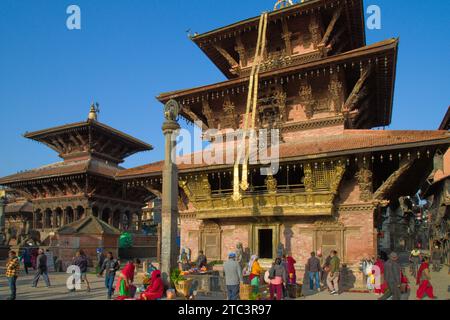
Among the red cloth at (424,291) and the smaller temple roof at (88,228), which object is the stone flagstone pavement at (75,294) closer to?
the red cloth at (424,291)

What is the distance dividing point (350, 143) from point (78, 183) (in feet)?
86.4

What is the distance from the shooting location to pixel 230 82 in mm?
20734

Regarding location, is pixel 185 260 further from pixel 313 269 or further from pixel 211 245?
pixel 313 269

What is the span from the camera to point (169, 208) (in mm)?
13164

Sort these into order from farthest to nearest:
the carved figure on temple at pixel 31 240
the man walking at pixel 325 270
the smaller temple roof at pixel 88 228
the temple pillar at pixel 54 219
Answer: the temple pillar at pixel 54 219 → the carved figure on temple at pixel 31 240 → the smaller temple roof at pixel 88 228 → the man walking at pixel 325 270

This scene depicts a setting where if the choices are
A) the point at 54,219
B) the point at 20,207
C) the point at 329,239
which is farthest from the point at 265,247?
the point at 20,207

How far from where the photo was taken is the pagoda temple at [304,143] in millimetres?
16875

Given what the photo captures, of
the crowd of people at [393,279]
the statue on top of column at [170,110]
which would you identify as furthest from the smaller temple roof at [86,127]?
the crowd of people at [393,279]

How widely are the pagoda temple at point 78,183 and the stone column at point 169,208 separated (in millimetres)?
19982

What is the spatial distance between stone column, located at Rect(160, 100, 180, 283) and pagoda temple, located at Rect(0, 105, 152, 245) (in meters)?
20.0

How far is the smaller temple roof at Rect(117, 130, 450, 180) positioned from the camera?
14561mm

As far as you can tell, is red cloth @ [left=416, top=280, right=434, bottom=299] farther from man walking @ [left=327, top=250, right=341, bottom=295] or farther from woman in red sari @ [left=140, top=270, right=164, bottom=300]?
woman in red sari @ [left=140, top=270, right=164, bottom=300]

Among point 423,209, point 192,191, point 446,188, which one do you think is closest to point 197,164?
point 192,191
